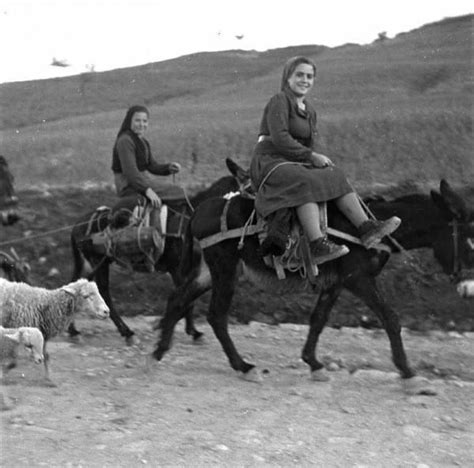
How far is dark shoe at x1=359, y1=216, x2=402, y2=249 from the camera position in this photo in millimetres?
8086

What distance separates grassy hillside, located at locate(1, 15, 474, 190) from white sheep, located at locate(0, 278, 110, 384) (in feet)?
27.6

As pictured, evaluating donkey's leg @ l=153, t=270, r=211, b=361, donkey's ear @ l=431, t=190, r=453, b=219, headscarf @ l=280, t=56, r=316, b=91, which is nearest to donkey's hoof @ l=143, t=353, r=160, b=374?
donkey's leg @ l=153, t=270, r=211, b=361

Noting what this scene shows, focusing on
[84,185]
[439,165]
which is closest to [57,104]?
[84,185]

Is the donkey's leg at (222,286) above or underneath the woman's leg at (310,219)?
underneath

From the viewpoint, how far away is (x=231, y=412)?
7.29 meters

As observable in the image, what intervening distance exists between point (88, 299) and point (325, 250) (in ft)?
7.04

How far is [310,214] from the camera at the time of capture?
8.12 metres

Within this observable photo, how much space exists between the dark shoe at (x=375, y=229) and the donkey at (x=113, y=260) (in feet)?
6.37

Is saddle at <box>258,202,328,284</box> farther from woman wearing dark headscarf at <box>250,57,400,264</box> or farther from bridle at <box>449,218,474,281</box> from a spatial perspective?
bridle at <box>449,218,474,281</box>

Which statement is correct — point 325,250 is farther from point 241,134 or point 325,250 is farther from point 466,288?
point 241,134

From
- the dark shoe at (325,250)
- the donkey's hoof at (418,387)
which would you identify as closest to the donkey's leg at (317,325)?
the dark shoe at (325,250)

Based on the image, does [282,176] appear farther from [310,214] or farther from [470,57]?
[470,57]

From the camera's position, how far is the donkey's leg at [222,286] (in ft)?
28.8

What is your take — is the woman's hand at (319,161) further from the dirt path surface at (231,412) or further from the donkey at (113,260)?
the dirt path surface at (231,412)
